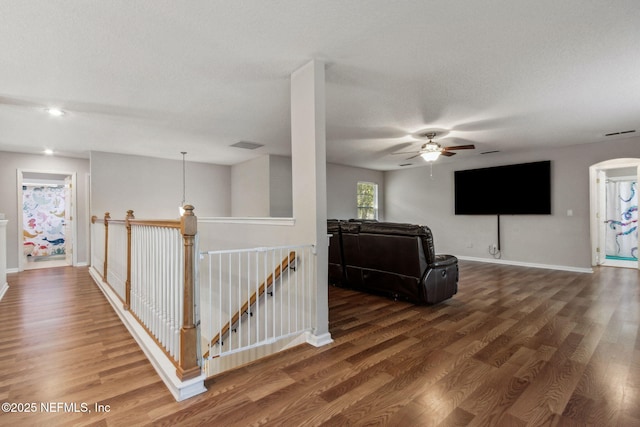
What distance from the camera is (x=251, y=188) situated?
7539 mm

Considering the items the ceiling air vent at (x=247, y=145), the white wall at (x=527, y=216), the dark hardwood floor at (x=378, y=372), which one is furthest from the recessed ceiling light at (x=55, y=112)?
the white wall at (x=527, y=216)

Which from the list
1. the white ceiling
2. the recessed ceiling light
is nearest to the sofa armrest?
the white ceiling

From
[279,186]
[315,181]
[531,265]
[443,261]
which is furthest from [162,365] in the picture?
[531,265]

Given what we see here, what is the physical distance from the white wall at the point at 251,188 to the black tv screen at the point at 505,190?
15.9ft

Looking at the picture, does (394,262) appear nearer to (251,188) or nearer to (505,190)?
(505,190)

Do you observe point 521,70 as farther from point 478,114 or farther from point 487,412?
point 487,412

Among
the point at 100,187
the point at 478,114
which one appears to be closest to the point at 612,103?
the point at 478,114

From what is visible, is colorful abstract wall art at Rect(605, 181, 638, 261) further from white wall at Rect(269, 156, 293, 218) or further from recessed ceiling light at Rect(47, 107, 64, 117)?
recessed ceiling light at Rect(47, 107, 64, 117)

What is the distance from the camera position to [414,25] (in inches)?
88.0

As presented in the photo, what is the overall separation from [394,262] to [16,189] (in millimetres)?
7583

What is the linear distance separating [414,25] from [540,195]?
5828mm

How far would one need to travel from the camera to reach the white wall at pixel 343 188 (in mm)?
8188

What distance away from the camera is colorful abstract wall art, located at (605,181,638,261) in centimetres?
736

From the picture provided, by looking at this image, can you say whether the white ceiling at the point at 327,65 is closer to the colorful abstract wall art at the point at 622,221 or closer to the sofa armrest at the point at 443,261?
the sofa armrest at the point at 443,261
